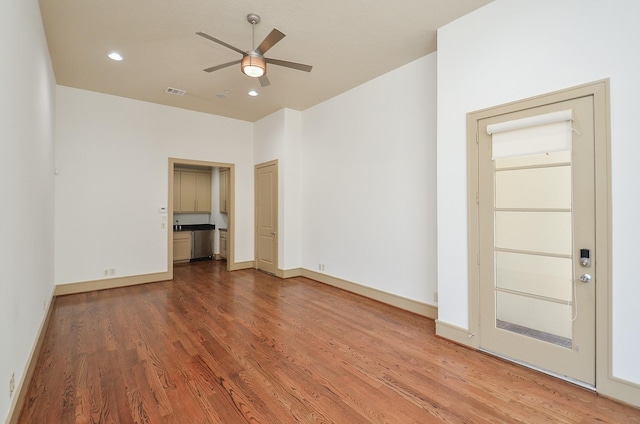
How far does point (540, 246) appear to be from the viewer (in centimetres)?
265

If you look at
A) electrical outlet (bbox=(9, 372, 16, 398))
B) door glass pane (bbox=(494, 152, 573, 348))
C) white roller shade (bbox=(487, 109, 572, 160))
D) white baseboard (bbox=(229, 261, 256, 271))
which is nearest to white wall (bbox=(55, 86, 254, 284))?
white baseboard (bbox=(229, 261, 256, 271))

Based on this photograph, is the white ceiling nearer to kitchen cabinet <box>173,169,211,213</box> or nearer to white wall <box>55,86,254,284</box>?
white wall <box>55,86,254,284</box>

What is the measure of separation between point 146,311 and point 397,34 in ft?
16.0

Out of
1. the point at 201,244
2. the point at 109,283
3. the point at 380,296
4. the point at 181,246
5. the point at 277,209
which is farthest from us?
the point at 201,244

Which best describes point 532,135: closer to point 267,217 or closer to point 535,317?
point 535,317

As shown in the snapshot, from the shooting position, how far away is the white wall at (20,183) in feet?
5.92

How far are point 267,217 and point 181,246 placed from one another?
9.48 ft

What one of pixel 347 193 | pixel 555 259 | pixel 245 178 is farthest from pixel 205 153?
pixel 555 259

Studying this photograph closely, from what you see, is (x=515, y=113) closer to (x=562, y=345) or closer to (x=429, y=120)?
(x=429, y=120)

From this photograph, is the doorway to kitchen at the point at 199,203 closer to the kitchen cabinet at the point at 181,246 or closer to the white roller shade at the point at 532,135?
the kitchen cabinet at the point at 181,246

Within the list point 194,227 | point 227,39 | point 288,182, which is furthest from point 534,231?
point 194,227

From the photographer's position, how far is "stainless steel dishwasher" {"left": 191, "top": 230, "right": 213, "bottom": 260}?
8.12 metres

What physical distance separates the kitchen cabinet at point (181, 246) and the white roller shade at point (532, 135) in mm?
7408

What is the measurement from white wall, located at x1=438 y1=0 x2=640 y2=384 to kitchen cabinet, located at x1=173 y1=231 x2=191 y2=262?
6745 millimetres
